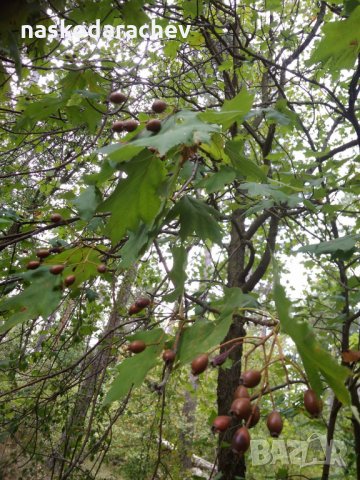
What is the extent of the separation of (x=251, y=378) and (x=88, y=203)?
85cm

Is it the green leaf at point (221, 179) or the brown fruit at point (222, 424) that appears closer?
the brown fruit at point (222, 424)

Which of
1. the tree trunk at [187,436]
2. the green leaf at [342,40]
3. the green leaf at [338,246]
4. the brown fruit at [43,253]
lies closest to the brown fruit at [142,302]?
the brown fruit at [43,253]

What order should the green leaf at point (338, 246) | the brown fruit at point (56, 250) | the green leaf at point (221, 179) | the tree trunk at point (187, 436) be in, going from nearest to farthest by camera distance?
the green leaf at point (221, 179)
the brown fruit at point (56, 250)
the green leaf at point (338, 246)
the tree trunk at point (187, 436)

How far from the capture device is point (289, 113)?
7.54ft

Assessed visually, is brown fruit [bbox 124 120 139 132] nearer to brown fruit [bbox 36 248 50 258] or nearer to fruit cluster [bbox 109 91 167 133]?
fruit cluster [bbox 109 91 167 133]

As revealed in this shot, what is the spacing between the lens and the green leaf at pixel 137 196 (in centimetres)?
100

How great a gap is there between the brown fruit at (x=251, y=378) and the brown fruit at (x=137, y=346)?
0.30 metres

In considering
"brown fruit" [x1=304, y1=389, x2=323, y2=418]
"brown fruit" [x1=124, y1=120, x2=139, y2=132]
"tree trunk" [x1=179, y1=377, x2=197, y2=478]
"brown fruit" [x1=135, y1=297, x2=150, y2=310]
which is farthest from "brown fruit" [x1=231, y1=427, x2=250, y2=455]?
"tree trunk" [x1=179, y1=377, x2=197, y2=478]

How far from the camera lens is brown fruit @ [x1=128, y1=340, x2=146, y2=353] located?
0.94m

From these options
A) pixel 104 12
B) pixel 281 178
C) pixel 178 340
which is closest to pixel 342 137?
pixel 281 178

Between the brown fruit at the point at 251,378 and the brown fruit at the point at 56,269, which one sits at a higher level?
the brown fruit at the point at 56,269

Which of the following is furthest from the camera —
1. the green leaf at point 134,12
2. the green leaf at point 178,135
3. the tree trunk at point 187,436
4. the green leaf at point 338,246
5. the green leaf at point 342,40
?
the tree trunk at point 187,436

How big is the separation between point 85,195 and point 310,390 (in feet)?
3.28

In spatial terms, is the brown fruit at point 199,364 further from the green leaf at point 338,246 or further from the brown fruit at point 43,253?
the green leaf at point 338,246
